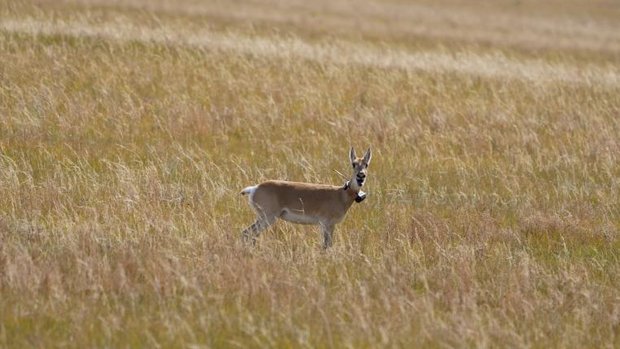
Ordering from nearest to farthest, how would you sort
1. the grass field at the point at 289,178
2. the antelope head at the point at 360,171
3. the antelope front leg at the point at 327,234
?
the grass field at the point at 289,178 < the antelope head at the point at 360,171 < the antelope front leg at the point at 327,234

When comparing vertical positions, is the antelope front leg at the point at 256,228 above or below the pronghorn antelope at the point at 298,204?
below

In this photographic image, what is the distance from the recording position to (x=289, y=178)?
45.9ft

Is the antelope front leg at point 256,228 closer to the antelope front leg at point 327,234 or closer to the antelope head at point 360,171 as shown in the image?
the antelope front leg at point 327,234

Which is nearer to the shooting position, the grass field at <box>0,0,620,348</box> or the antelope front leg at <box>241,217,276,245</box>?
the grass field at <box>0,0,620,348</box>

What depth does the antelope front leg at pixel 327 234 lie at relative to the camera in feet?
35.6

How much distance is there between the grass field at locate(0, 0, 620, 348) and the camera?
8.62m

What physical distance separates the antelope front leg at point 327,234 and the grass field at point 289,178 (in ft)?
0.47

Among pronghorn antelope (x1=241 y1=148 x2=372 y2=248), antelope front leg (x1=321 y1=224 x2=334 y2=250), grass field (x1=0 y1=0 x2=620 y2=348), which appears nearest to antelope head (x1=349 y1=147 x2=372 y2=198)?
pronghorn antelope (x1=241 y1=148 x2=372 y2=248)

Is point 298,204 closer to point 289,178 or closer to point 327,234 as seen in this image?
point 327,234

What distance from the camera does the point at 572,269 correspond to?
33.8 feet

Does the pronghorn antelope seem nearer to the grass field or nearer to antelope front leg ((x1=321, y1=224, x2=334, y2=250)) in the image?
antelope front leg ((x1=321, y1=224, x2=334, y2=250))

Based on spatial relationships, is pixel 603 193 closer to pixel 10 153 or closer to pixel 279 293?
pixel 279 293

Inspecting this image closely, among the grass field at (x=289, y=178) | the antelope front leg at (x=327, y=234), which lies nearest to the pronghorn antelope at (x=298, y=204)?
the antelope front leg at (x=327, y=234)

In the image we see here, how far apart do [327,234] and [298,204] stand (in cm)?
41
